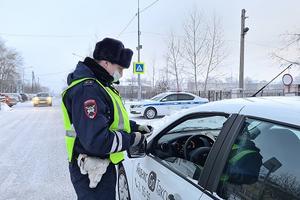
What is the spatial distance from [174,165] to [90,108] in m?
0.81

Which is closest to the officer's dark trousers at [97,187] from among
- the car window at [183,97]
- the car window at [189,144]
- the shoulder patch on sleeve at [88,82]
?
the car window at [189,144]

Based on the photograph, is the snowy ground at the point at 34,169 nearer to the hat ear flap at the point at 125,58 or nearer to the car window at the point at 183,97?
the hat ear flap at the point at 125,58

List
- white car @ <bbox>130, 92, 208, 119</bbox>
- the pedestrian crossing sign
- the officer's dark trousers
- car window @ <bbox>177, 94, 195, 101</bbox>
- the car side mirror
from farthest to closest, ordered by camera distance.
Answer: the pedestrian crossing sign, car window @ <bbox>177, 94, 195, 101</bbox>, white car @ <bbox>130, 92, 208, 119</bbox>, the car side mirror, the officer's dark trousers

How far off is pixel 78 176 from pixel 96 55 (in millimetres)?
865

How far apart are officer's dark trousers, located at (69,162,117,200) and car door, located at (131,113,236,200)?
1.00 ft

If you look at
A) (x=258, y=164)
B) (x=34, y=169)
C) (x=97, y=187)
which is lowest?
(x=34, y=169)

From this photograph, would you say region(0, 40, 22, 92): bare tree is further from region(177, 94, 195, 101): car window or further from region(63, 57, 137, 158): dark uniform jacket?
region(63, 57, 137, 158): dark uniform jacket

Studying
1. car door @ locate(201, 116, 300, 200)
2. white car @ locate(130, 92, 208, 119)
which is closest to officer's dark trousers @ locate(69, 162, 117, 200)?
car door @ locate(201, 116, 300, 200)

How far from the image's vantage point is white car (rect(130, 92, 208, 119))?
19.6 meters

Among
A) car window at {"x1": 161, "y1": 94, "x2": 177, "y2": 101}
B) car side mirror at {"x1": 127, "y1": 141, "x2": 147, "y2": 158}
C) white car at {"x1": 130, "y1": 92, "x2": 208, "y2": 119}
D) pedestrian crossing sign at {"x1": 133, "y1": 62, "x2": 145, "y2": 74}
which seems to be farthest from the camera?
pedestrian crossing sign at {"x1": 133, "y1": 62, "x2": 145, "y2": 74}

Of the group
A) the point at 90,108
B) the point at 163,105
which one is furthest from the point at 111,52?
the point at 163,105

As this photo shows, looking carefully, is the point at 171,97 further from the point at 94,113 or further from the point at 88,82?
the point at 94,113

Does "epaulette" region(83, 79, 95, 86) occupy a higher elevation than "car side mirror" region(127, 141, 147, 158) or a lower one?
higher

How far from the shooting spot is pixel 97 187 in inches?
107
